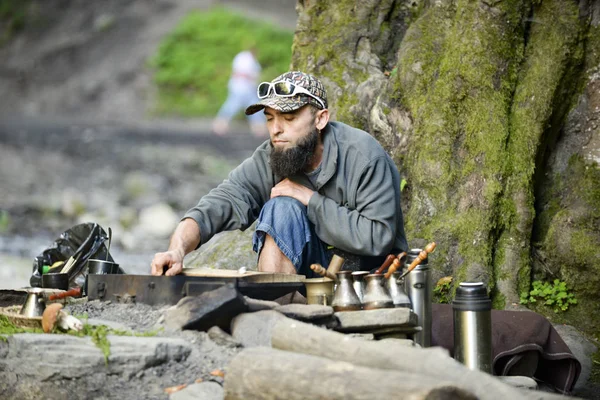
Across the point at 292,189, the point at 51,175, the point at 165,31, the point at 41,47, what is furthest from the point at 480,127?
the point at 41,47

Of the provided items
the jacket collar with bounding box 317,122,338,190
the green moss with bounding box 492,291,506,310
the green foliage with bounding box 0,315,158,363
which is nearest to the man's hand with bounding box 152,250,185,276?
the green foliage with bounding box 0,315,158,363

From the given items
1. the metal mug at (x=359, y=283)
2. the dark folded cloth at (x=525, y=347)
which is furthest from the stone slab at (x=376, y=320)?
the dark folded cloth at (x=525, y=347)

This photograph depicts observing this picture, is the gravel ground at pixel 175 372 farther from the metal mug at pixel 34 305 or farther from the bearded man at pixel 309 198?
the bearded man at pixel 309 198

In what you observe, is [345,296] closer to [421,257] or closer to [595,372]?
[421,257]

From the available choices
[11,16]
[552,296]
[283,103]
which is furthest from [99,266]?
[11,16]

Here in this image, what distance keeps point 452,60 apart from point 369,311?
2.85 metres

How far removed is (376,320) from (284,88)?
62.9 inches

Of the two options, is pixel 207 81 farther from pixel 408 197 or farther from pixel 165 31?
pixel 408 197

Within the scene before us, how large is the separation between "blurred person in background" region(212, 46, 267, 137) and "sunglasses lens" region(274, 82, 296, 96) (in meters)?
12.1

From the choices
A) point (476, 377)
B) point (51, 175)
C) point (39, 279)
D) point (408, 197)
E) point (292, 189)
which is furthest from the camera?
point (51, 175)

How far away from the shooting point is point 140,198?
14.3 m

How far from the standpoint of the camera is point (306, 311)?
4059 mm

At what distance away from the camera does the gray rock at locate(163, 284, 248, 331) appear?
13.0ft

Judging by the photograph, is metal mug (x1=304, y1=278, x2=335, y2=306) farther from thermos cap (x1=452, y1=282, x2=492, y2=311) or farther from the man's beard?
the man's beard
